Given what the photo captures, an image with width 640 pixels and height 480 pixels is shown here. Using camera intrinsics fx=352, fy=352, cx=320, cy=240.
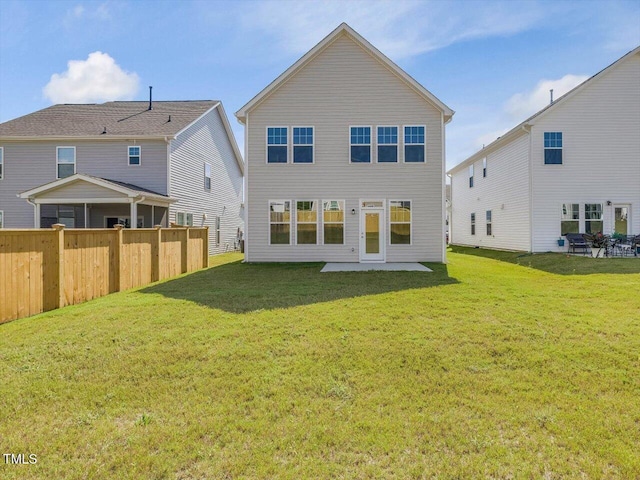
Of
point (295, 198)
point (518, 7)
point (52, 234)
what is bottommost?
point (52, 234)

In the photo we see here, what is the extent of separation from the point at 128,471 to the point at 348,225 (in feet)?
39.4

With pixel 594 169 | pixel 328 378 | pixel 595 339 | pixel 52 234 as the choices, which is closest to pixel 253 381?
pixel 328 378

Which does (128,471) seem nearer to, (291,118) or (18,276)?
(18,276)

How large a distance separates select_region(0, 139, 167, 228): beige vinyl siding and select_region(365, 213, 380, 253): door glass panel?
33.4 ft

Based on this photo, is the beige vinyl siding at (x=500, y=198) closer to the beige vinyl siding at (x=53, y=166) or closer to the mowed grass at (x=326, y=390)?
the mowed grass at (x=326, y=390)

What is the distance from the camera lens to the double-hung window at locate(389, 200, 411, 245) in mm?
13906

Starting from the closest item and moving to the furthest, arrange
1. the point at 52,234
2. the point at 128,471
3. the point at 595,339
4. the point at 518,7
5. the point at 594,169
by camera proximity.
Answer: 1. the point at 128,471
2. the point at 595,339
3. the point at 52,234
4. the point at 518,7
5. the point at 594,169

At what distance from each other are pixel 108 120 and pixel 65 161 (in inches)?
118

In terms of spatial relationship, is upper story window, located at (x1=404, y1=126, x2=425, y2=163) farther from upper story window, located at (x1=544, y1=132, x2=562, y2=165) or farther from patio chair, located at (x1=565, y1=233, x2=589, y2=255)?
patio chair, located at (x1=565, y1=233, x2=589, y2=255)

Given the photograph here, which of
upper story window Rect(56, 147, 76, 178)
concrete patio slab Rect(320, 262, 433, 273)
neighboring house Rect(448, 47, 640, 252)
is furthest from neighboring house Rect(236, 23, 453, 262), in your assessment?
upper story window Rect(56, 147, 76, 178)

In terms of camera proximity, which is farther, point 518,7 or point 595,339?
point 518,7

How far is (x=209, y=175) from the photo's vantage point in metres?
21.2

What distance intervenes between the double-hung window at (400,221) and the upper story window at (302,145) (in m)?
3.87

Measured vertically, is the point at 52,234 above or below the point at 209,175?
below
